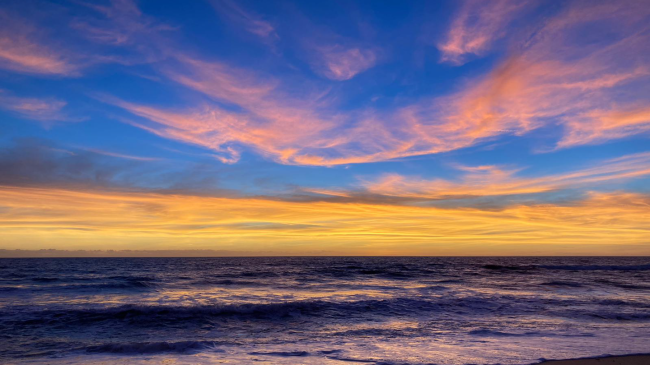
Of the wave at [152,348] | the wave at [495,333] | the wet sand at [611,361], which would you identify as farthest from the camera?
the wave at [495,333]

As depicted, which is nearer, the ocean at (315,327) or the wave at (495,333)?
the ocean at (315,327)

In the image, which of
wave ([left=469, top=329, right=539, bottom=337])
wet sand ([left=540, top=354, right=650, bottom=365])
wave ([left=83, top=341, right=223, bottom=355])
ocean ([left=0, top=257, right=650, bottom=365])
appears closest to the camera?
wet sand ([left=540, top=354, right=650, bottom=365])

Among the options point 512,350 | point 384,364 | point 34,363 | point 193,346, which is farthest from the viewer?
point 193,346

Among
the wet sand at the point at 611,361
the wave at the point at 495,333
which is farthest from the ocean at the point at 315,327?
the wet sand at the point at 611,361

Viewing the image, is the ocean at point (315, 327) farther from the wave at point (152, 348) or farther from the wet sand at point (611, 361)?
the wet sand at point (611, 361)

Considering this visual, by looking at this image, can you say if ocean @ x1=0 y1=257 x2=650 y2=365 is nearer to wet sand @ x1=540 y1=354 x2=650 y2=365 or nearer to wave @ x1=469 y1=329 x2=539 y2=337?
wave @ x1=469 y1=329 x2=539 y2=337

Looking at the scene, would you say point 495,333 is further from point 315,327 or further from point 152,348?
point 152,348

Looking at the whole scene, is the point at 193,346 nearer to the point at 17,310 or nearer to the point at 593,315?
the point at 17,310

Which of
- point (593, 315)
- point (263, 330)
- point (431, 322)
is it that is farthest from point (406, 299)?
point (263, 330)

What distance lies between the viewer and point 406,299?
21.8 m

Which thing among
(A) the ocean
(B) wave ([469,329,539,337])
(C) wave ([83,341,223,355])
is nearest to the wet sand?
(A) the ocean

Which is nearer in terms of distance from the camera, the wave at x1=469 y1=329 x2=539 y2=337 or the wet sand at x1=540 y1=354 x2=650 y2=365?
the wet sand at x1=540 y1=354 x2=650 y2=365

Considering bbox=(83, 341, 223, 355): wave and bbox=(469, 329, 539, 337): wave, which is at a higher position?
bbox=(469, 329, 539, 337): wave

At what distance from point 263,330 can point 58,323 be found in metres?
8.45
